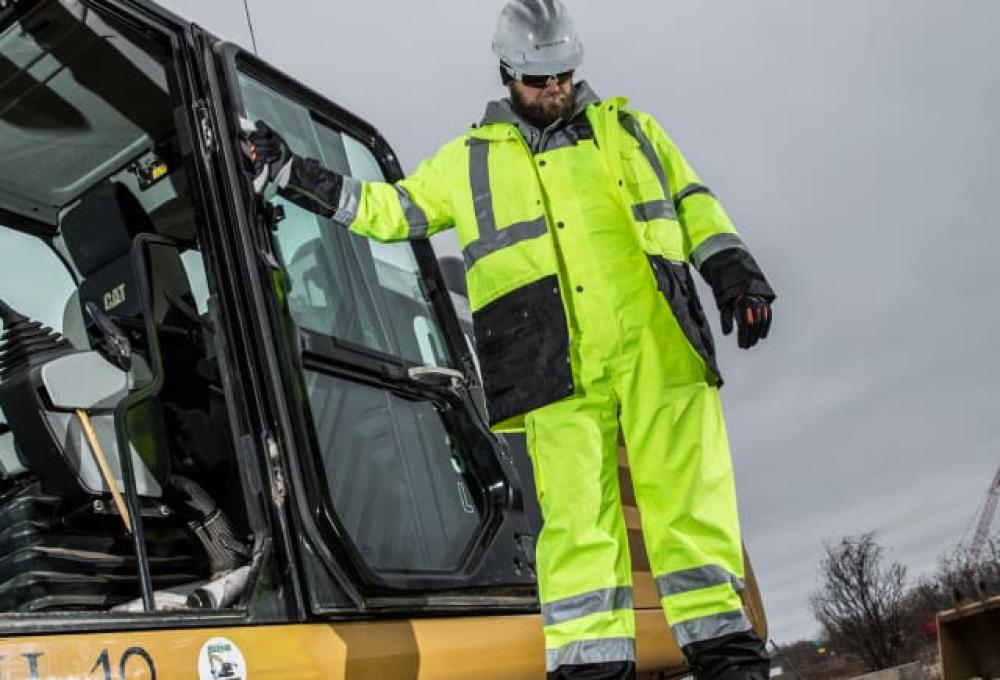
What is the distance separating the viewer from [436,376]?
3172 mm

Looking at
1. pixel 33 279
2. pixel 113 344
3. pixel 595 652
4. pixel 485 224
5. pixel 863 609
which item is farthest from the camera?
pixel 863 609

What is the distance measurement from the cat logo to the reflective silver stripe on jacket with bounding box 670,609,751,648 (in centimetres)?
200

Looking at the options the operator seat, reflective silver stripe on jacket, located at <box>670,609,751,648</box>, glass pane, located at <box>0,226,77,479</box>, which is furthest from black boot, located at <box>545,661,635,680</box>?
glass pane, located at <box>0,226,77,479</box>

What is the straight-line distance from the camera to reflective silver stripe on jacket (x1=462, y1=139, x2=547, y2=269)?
275 centimetres

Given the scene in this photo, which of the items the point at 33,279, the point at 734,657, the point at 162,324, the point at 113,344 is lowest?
the point at 734,657

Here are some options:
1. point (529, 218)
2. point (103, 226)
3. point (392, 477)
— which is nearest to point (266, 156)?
point (529, 218)

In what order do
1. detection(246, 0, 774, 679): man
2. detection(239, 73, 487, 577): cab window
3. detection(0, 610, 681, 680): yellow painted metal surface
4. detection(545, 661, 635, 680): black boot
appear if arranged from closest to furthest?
detection(0, 610, 681, 680): yellow painted metal surface < detection(545, 661, 635, 680): black boot < detection(246, 0, 774, 679): man < detection(239, 73, 487, 577): cab window

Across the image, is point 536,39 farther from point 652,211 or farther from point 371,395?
point 371,395

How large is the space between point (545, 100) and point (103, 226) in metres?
1.58

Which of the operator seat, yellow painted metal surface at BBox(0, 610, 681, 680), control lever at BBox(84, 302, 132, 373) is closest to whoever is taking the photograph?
yellow painted metal surface at BBox(0, 610, 681, 680)

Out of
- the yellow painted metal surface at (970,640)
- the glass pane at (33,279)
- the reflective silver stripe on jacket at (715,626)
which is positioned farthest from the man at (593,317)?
the yellow painted metal surface at (970,640)

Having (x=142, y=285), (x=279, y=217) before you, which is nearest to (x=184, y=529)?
(x=142, y=285)

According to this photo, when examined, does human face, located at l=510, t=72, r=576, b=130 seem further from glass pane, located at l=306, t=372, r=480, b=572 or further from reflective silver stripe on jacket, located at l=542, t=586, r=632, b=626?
reflective silver stripe on jacket, located at l=542, t=586, r=632, b=626

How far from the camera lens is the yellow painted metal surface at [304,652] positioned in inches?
72.8
